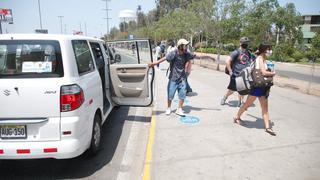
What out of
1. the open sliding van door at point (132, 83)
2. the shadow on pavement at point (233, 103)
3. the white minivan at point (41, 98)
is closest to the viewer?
the white minivan at point (41, 98)

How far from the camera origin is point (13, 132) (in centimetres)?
364

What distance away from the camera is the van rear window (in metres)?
3.66

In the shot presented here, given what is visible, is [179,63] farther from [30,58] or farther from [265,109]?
[30,58]

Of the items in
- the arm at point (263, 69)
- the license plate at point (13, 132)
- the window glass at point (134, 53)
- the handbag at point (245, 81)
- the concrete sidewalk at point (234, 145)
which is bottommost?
the concrete sidewalk at point (234, 145)

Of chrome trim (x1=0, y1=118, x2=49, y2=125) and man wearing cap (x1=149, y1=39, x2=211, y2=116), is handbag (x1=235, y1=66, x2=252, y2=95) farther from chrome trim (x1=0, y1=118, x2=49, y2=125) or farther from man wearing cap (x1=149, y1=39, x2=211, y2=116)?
chrome trim (x1=0, y1=118, x2=49, y2=125)

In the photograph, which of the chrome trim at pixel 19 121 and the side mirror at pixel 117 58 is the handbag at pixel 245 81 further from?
the chrome trim at pixel 19 121

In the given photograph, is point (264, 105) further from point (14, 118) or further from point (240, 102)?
point (14, 118)

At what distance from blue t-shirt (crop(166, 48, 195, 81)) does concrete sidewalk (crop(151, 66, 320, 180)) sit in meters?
0.99

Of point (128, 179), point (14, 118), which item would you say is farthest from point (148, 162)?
point (14, 118)

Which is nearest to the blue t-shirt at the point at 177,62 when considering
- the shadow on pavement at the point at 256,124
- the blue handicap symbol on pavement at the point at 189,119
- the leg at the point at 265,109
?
the blue handicap symbol on pavement at the point at 189,119

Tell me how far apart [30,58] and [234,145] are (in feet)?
11.6

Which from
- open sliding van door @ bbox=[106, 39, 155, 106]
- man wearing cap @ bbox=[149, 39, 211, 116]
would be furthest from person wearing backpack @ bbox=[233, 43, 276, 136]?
open sliding van door @ bbox=[106, 39, 155, 106]

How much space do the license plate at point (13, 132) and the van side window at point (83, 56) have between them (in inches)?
40.8

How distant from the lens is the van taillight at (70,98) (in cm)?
364
